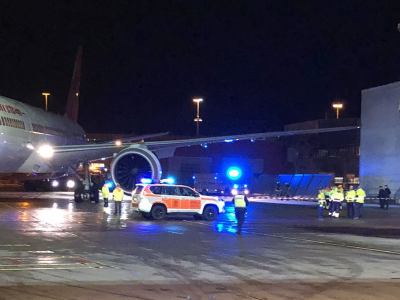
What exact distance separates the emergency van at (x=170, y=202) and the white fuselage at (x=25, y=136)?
19.1 ft

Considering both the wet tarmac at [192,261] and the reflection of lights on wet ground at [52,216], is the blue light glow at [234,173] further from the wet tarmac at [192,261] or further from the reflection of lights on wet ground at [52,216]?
the wet tarmac at [192,261]

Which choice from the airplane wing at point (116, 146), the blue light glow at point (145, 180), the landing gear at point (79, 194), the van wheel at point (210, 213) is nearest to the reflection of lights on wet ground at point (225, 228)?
the van wheel at point (210, 213)

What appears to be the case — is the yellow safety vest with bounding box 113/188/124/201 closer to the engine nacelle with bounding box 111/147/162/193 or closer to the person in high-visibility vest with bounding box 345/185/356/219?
the engine nacelle with bounding box 111/147/162/193

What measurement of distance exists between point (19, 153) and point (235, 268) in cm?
1790

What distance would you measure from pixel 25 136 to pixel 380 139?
2742 cm

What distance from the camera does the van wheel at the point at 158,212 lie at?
25.4 metres

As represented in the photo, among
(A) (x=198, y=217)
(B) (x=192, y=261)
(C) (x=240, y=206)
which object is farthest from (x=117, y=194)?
(B) (x=192, y=261)

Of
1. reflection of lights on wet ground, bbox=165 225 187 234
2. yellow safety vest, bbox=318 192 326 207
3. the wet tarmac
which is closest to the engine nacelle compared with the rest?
the wet tarmac

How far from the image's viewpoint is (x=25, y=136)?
28375 mm

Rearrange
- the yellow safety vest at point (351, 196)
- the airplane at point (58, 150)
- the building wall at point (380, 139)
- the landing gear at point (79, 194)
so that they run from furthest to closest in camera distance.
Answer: the building wall at point (380, 139) → the landing gear at point (79, 194) → the yellow safety vest at point (351, 196) → the airplane at point (58, 150)

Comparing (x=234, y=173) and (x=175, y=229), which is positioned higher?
(x=234, y=173)

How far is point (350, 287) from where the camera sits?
1100 centimetres

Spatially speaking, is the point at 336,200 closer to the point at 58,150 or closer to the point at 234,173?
the point at 58,150

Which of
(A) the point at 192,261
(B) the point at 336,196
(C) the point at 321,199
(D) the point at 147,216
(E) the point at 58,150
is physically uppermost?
(E) the point at 58,150
